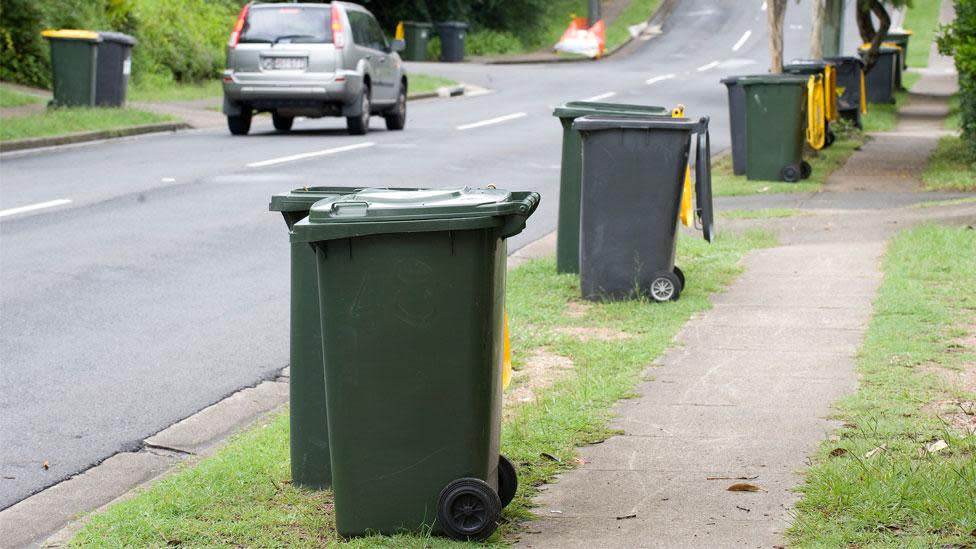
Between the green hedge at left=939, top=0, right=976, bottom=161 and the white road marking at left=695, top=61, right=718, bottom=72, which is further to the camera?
the white road marking at left=695, top=61, right=718, bottom=72

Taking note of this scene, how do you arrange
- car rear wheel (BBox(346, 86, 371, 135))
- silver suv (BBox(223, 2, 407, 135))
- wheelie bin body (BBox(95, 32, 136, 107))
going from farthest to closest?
1. wheelie bin body (BBox(95, 32, 136, 107))
2. car rear wheel (BBox(346, 86, 371, 135))
3. silver suv (BBox(223, 2, 407, 135))

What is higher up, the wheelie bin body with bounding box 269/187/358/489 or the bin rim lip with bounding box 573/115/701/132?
the bin rim lip with bounding box 573/115/701/132

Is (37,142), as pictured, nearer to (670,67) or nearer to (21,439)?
(21,439)

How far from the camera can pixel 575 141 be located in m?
9.29

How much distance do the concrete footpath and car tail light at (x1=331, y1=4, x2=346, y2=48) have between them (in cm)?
1162

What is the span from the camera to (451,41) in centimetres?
4869

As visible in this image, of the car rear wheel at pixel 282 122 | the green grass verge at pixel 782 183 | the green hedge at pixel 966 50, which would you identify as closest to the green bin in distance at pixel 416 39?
the car rear wheel at pixel 282 122

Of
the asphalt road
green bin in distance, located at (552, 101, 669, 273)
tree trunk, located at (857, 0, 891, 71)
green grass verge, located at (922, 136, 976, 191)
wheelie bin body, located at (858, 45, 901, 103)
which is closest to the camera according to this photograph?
the asphalt road

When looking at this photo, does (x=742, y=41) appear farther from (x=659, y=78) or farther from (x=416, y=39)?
(x=659, y=78)

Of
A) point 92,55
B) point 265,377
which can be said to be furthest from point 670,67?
point 265,377

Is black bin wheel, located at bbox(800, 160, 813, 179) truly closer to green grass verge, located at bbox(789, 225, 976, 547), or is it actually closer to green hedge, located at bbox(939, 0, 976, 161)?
green hedge, located at bbox(939, 0, 976, 161)

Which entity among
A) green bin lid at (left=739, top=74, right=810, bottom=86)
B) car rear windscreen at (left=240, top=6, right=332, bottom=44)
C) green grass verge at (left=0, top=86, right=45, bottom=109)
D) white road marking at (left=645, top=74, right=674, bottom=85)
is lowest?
green grass verge at (left=0, top=86, right=45, bottom=109)

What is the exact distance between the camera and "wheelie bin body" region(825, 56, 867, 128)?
24.2 metres

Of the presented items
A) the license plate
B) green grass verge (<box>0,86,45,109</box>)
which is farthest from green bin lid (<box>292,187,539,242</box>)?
green grass verge (<box>0,86,45,109</box>)
